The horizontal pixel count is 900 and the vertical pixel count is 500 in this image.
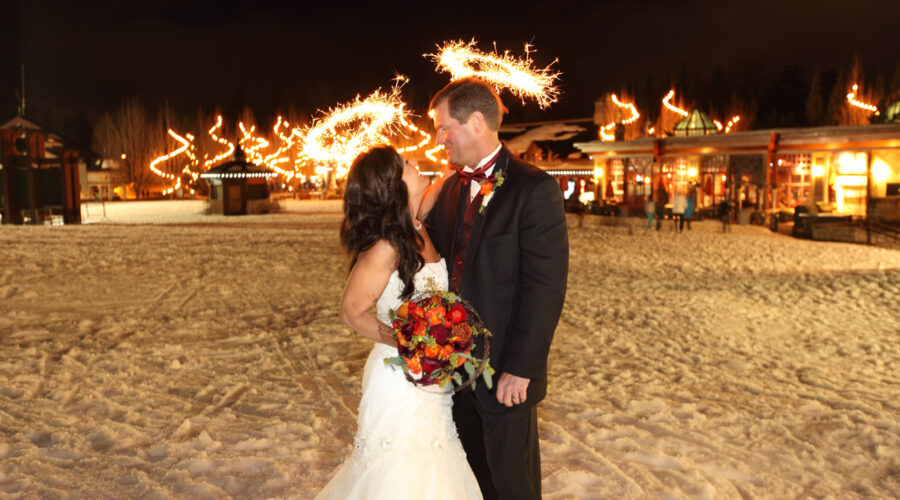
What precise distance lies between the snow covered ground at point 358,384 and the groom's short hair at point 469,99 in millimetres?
2207

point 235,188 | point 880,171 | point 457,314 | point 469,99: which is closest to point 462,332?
point 457,314

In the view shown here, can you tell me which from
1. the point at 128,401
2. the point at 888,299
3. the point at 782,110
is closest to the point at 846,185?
the point at 888,299

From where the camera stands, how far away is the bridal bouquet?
102 inches

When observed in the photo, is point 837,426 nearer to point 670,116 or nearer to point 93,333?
point 93,333

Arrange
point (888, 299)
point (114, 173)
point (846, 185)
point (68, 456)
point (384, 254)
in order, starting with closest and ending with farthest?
point (384, 254) → point (68, 456) → point (888, 299) → point (846, 185) → point (114, 173)

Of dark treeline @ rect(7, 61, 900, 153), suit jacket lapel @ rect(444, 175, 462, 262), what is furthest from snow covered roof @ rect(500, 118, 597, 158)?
suit jacket lapel @ rect(444, 175, 462, 262)

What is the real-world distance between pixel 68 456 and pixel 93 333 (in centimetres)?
394

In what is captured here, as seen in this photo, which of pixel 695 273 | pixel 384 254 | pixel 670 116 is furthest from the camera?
pixel 670 116

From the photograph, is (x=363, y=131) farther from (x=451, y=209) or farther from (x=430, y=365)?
(x=430, y=365)

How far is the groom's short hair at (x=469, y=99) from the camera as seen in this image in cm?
281

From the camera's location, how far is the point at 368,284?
2814mm

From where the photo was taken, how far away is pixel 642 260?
15102 mm

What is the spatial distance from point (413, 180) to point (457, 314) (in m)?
0.63

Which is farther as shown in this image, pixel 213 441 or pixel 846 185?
pixel 846 185
